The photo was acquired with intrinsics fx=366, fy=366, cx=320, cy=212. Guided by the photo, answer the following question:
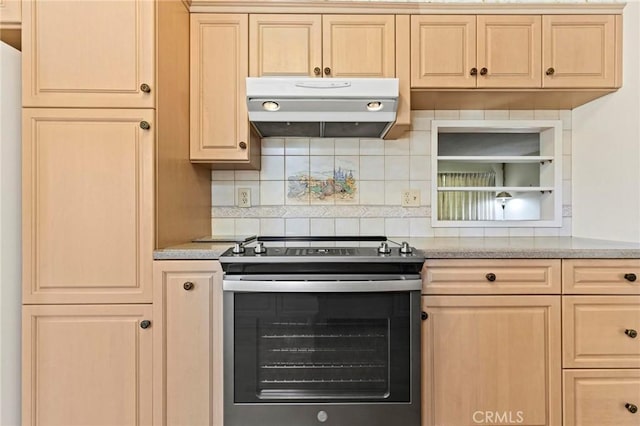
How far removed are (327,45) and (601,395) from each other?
6.43ft

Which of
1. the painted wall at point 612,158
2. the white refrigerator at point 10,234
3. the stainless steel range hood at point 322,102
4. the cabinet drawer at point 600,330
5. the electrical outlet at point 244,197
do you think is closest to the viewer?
the white refrigerator at point 10,234

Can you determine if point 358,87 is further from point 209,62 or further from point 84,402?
point 84,402

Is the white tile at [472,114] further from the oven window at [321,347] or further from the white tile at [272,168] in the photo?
the oven window at [321,347]

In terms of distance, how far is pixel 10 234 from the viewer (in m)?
1.41

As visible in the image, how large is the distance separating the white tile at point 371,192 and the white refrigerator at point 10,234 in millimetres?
1616

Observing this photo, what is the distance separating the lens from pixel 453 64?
182cm

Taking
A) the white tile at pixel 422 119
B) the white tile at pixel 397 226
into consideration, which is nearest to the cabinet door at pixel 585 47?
the white tile at pixel 422 119

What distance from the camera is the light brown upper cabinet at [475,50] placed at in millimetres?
1816

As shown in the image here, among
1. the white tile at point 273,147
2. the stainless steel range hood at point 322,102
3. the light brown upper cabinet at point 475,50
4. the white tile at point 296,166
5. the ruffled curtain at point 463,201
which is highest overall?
the light brown upper cabinet at point 475,50

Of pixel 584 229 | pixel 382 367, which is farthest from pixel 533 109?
pixel 382 367

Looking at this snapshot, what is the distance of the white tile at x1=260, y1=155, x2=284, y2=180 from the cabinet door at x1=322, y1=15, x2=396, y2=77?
0.59 meters

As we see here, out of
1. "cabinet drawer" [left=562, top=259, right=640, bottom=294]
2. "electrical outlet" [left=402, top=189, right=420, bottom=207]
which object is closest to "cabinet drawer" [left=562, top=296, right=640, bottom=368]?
"cabinet drawer" [left=562, top=259, right=640, bottom=294]

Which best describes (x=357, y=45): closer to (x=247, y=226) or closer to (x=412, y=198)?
(x=412, y=198)

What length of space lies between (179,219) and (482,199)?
1.72m
